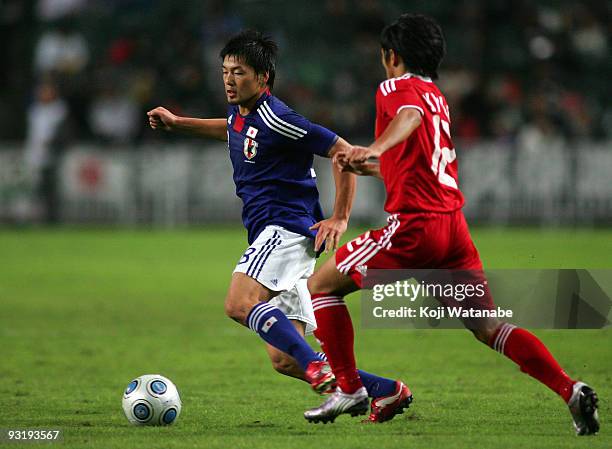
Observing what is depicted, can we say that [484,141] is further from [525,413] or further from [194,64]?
[525,413]

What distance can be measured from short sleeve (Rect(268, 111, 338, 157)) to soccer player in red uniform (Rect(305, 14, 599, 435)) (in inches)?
14.7

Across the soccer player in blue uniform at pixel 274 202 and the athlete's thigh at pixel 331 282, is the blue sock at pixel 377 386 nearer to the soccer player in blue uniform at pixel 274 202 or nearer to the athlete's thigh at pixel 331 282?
the soccer player in blue uniform at pixel 274 202

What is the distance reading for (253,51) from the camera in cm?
625

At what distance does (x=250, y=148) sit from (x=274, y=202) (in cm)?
31

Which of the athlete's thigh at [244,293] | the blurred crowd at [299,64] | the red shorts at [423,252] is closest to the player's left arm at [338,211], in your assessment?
the red shorts at [423,252]

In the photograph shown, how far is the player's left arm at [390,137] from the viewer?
5227 millimetres

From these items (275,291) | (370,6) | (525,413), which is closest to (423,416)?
(525,413)

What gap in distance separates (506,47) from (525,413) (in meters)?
17.3

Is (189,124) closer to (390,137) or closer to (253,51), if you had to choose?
(253,51)

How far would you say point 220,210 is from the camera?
20.2 meters

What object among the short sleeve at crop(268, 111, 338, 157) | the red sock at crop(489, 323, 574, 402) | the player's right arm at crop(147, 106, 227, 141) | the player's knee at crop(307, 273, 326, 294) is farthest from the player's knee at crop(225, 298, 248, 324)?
the red sock at crop(489, 323, 574, 402)

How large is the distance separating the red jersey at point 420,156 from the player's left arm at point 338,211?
34 cm

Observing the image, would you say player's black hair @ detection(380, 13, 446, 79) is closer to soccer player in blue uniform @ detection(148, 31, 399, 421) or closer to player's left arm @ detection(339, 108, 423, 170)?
player's left arm @ detection(339, 108, 423, 170)

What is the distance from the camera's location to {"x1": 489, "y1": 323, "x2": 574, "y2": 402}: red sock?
5.53 m
